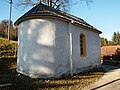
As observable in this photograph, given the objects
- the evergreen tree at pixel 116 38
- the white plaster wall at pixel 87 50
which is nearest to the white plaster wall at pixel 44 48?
the white plaster wall at pixel 87 50

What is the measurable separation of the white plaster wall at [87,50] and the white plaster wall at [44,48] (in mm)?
1205

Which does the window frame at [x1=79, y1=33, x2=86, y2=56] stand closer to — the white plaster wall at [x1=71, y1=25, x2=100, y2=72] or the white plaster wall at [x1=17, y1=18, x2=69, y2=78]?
the white plaster wall at [x1=71, y1=25, x2=100, y2=72]

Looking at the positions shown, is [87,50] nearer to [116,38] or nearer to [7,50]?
[7,50]

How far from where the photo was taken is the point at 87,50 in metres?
16.9

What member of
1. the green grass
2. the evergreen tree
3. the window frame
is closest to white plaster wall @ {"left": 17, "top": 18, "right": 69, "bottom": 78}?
the window frame

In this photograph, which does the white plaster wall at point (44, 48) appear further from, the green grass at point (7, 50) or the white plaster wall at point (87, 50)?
the green grass at point (7, 50)

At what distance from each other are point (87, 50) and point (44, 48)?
5680 millimetres

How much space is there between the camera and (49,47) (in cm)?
1273

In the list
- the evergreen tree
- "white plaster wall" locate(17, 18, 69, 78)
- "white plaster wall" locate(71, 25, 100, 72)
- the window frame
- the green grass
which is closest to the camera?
"white plaster wall" locate(17, 18, 69, 78)

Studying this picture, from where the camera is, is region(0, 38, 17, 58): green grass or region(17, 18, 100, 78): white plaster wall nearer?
region(17, 18, 100, 78): white plaster wall

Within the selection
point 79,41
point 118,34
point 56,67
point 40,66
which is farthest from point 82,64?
point 118,34

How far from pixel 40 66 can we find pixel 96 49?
333 inches

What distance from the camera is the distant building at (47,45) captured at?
12.6 m

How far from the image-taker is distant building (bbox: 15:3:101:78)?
1262cm
